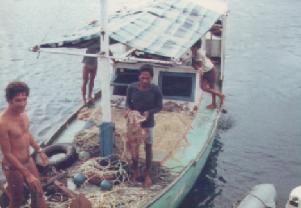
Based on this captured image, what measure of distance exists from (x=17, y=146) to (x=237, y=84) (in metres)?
15.0

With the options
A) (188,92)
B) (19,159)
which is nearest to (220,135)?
(188,92)

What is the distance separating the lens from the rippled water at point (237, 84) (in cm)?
1373

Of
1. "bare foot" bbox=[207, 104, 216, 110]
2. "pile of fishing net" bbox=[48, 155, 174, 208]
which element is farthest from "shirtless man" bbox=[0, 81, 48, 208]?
"bare foot" bbox=[207, 104, 216, 110]

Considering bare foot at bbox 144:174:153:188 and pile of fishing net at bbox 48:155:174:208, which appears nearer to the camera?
pile of fishing net at bbox 48:155:174:208

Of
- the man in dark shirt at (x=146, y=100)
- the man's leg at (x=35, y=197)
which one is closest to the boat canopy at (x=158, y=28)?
the man in dark shirt at (x=146, y=100)

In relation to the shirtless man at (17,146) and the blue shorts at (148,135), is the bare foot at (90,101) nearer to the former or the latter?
the blue shorts at (148,135)

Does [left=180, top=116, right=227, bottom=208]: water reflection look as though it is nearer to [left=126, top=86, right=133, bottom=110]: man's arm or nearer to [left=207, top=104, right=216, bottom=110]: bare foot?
[left=207, top=104, right=216, bottom=110]: bare foot

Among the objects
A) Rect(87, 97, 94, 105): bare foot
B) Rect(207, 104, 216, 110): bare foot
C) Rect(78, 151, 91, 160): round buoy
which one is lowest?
Rect(78, 151, 91, 160): round buoy

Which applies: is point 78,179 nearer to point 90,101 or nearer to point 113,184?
point 113,184

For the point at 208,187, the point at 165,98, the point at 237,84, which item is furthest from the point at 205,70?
the point at 237,84

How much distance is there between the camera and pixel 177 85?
41.4 ft

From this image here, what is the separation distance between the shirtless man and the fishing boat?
1468 millimetres

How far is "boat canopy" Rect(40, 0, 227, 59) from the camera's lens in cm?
951

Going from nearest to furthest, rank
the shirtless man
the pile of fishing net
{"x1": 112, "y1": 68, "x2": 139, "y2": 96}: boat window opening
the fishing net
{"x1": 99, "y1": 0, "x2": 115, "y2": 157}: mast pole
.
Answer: the shirtless man, the pile of fishing net, the fishing net, {"x1": 99, "y1": 0, "x2": 115, "y2": 157}: mast pole, {"x1": 112, "y1": 68, "x2": 139, "y2": 96}: boat window opening
